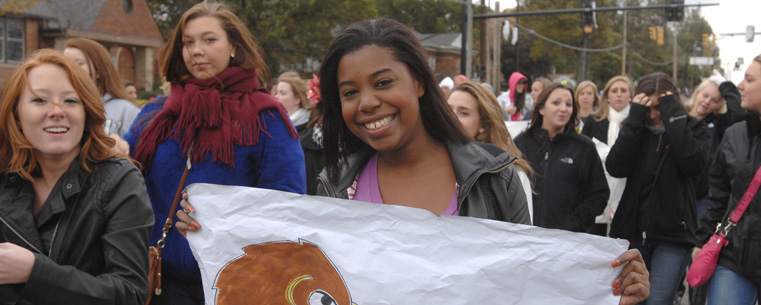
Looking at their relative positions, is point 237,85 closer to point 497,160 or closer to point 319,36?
point 497,160

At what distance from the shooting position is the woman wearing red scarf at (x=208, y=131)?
3.26 meters

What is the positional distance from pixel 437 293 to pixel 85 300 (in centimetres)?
113

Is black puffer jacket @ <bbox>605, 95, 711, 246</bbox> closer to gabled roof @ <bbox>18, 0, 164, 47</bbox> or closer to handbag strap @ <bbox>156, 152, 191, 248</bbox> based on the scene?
handbag strap @ <bbox>156, 152, 191, 248</bbox>

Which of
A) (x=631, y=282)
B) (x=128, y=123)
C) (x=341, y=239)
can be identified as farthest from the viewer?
(x=128, y=123)

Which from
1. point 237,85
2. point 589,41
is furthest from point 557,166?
point 589,41

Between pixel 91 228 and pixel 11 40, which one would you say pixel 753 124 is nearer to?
pixel 91 228

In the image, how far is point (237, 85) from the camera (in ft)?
11.4

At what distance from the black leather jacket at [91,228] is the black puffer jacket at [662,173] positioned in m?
3.76

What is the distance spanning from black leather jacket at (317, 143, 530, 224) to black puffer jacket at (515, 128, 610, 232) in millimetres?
2913

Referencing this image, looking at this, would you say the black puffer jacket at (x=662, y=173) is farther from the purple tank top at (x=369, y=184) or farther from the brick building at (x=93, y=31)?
the brick building at (x=93, y=31)

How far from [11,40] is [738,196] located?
34.6 meters

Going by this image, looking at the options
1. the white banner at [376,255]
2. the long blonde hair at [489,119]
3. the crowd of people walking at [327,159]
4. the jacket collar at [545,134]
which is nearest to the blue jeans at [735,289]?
the crowd of people walking at [327,159]

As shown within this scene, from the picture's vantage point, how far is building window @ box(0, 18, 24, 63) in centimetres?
3219

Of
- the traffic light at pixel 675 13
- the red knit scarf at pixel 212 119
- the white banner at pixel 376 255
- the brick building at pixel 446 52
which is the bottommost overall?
the brick building at pixel 446 52
